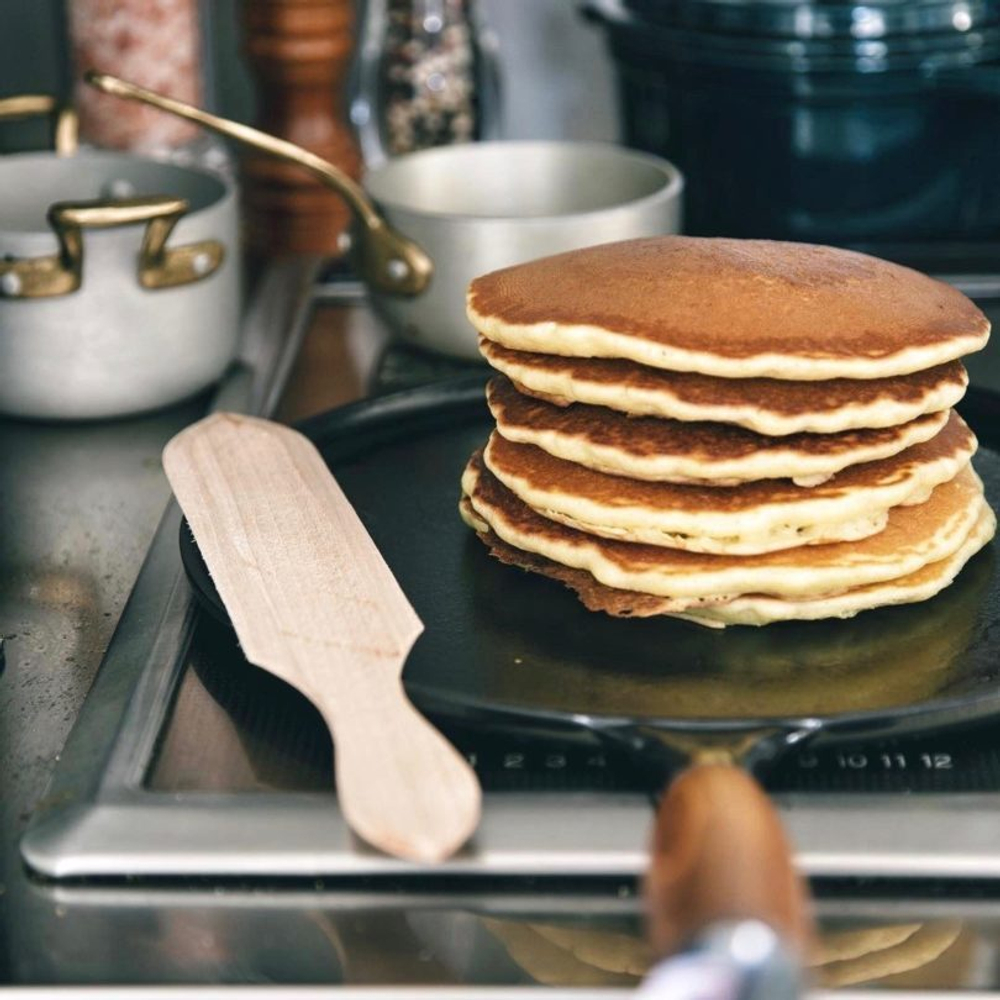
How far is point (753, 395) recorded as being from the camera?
703mm

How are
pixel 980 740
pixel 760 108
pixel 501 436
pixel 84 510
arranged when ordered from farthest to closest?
pixel 760 108, pixel 84 510, pixel 501 436, pixel 980 740

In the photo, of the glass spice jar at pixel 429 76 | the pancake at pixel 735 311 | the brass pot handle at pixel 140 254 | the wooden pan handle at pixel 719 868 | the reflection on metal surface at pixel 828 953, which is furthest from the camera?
the glass spice jar at pixel 429 76

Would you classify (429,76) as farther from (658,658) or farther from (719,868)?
(719,868)

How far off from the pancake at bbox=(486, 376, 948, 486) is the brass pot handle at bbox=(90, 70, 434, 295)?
370mm

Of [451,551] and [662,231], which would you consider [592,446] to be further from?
[662,231]

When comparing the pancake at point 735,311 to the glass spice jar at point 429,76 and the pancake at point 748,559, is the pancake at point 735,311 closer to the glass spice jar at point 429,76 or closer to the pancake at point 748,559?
the pancake at point 748,559

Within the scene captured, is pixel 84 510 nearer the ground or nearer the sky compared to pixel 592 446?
nearer the ground

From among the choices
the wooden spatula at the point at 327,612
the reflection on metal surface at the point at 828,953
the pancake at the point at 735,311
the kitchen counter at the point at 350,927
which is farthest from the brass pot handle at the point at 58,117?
the reflection on metal surface at the point at 828,953

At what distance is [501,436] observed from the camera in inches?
31.6

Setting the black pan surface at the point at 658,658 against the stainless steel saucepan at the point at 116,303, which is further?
the stainless steel saucepan at the point at 116,303

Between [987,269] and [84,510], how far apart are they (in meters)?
0.74

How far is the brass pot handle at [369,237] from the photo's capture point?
3.49ft

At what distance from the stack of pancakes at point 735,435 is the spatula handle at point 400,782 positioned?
6.4 inches

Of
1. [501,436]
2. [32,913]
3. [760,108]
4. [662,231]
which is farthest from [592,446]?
[760,108]
